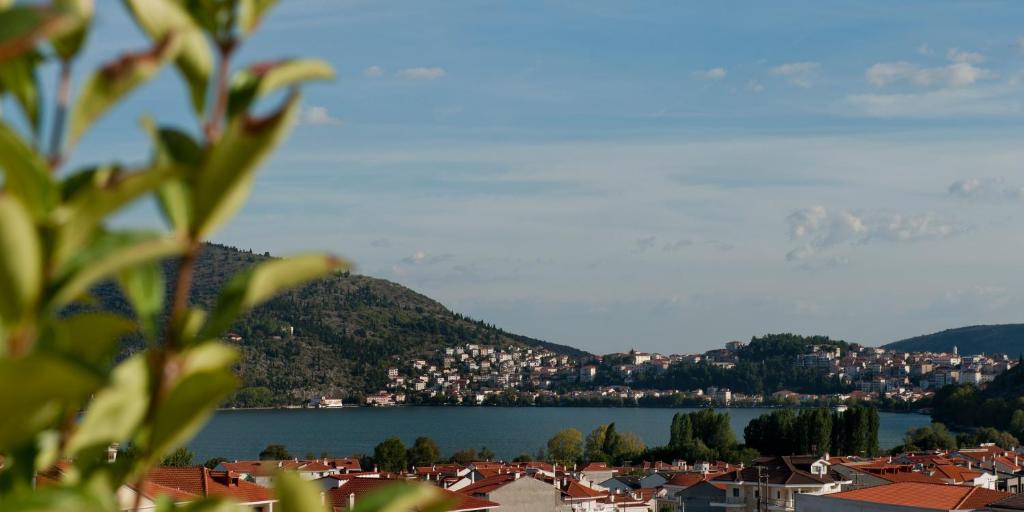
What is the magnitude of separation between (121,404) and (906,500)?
23.8 metres

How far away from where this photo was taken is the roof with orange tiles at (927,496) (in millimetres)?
22250

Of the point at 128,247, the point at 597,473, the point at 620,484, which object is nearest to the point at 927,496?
the point at 620,484

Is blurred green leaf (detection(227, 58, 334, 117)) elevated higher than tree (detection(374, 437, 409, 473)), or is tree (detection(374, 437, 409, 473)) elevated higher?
blurred green leaf (detection(227, 58, 334, 117))

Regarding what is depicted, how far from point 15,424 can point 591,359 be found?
15502cm

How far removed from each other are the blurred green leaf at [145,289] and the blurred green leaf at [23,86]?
96 mm

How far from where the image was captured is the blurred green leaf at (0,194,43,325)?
1.73 ft

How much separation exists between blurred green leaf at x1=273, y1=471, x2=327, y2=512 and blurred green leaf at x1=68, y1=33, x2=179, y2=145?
8.4 inches

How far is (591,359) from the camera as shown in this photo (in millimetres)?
154625

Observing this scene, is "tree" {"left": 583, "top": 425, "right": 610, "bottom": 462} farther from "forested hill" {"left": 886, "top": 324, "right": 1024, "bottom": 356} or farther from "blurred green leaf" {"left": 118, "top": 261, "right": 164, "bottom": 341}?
"forested hill" {"left": 886, "top": 324, "right": 1024, "bottom": 356}

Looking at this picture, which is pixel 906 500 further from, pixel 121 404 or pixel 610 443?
pixel 610 443

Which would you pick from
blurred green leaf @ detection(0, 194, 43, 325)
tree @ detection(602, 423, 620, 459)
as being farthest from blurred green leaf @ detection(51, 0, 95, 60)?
Answer: tree @ detection(602, 423, 620, 459)

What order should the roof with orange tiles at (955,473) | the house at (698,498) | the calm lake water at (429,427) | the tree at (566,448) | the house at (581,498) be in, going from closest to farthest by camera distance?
1. the house at (581,498)
2. the house at (698,498)
3. the roof with orange tiles at (955,473)
4. the tree at (566,448)
5. the calm lake water at (429,427)

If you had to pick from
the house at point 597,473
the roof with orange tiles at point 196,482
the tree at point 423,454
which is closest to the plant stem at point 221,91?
the roof with orange tiles at point 196,482

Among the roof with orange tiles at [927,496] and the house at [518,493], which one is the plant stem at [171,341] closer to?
the roof with orange tiles at [927,496]
